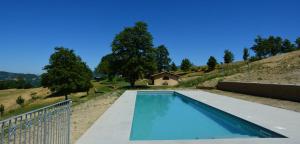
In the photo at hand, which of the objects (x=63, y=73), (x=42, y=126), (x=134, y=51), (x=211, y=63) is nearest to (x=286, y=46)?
(x=211, y=63)

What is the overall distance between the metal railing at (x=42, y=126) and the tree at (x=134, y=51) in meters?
32.3

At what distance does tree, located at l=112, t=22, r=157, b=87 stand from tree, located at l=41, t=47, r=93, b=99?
277 inches

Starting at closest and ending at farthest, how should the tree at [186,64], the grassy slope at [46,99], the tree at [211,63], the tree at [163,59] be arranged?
1. the grassy slope at [46,99]
2. the tree at [211,63]
3. the tree at [186,64]
4. the tree at [163,59]

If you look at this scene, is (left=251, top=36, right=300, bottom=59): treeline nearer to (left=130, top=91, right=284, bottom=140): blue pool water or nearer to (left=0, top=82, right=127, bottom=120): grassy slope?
(left=0, top=82, right=127, bottom=120): grassy slope

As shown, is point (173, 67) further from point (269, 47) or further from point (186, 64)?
point (269, 47)

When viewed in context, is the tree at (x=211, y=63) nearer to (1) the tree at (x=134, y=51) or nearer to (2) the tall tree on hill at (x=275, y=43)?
(2) the tall tree on hill at (x=275, y=43)

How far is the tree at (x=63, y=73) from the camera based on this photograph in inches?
1200

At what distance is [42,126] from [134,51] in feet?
114

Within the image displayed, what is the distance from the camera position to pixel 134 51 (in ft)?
128

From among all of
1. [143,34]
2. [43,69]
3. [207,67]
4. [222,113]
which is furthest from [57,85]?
[207,67]

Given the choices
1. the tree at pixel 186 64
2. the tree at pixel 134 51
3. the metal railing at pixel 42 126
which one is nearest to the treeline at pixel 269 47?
the tree at pixel 186 64

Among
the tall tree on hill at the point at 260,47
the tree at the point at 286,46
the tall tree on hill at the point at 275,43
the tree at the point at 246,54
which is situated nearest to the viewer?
the tree at the point at 246,54

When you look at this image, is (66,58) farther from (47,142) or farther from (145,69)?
(47,142)

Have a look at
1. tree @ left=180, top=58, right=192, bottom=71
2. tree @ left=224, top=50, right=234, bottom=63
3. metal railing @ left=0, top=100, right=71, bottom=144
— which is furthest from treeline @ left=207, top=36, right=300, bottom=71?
metal railing @ left=0, top=100, right=71, bottom=144
